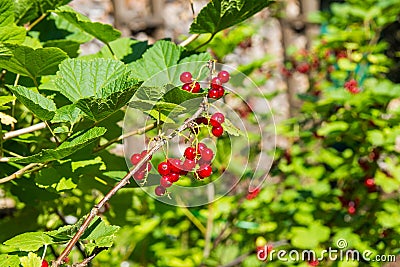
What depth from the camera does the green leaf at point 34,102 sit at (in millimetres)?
649

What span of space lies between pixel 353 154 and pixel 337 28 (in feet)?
3.09

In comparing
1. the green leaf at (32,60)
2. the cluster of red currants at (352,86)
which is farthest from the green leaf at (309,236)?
the green leaf at (32,60)

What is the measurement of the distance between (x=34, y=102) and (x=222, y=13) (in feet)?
0.94

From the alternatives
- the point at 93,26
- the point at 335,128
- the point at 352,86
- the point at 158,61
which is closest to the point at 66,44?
the point at 93,26

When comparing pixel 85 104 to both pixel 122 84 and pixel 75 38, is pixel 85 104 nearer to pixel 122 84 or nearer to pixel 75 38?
pixel 122 84

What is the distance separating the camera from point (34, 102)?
65 cm

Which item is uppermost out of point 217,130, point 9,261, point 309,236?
point 217,130

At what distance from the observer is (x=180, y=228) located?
2.24 meters

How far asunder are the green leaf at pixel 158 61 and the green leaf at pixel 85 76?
7cm

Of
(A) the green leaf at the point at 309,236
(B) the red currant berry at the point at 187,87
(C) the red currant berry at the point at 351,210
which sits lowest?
(A) the green leaf at the point at 309,236

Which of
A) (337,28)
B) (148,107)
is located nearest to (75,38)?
(148,107)

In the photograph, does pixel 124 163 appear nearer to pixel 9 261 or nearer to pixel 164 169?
pixel 164 169

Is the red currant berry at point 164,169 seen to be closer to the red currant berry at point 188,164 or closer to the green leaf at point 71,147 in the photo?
the red currant berry at point 188,164

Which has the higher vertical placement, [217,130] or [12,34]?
[12,34]
